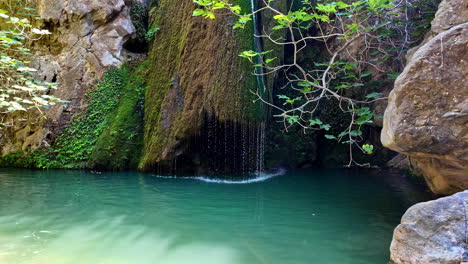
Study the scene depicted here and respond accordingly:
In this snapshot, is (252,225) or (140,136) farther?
(140,136)

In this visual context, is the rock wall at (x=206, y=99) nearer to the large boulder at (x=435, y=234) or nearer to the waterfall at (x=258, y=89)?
the waterfall at (x=258, y=89)

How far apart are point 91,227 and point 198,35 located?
5.84 meters

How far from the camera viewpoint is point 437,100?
2.82m

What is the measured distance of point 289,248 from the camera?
3.02 meters

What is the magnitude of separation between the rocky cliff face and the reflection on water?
1.16 m

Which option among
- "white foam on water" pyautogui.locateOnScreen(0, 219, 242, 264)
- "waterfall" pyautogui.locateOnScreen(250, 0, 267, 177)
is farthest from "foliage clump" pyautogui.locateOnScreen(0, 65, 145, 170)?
"white foam on water" pyautogui.locateOnScreen(0, 219, 242, 264)

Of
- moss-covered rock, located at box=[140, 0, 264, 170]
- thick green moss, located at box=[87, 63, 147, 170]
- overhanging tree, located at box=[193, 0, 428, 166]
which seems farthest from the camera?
thick green moss, located at box=[87, 63, 147, 170]

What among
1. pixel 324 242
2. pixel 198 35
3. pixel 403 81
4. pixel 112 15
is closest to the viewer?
pixel 403 81

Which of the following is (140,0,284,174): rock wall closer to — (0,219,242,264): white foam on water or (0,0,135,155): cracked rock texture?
(0,0,135,155): cracked rock texture

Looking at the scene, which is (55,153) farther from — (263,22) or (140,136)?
(263,22)

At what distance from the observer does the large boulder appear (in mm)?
2008

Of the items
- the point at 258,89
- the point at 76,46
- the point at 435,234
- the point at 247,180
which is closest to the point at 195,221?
the point at 435,234

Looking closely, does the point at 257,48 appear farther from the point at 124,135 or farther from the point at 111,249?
the point at 111,249

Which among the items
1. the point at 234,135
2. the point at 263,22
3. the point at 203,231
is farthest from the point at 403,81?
the point at 263,22
